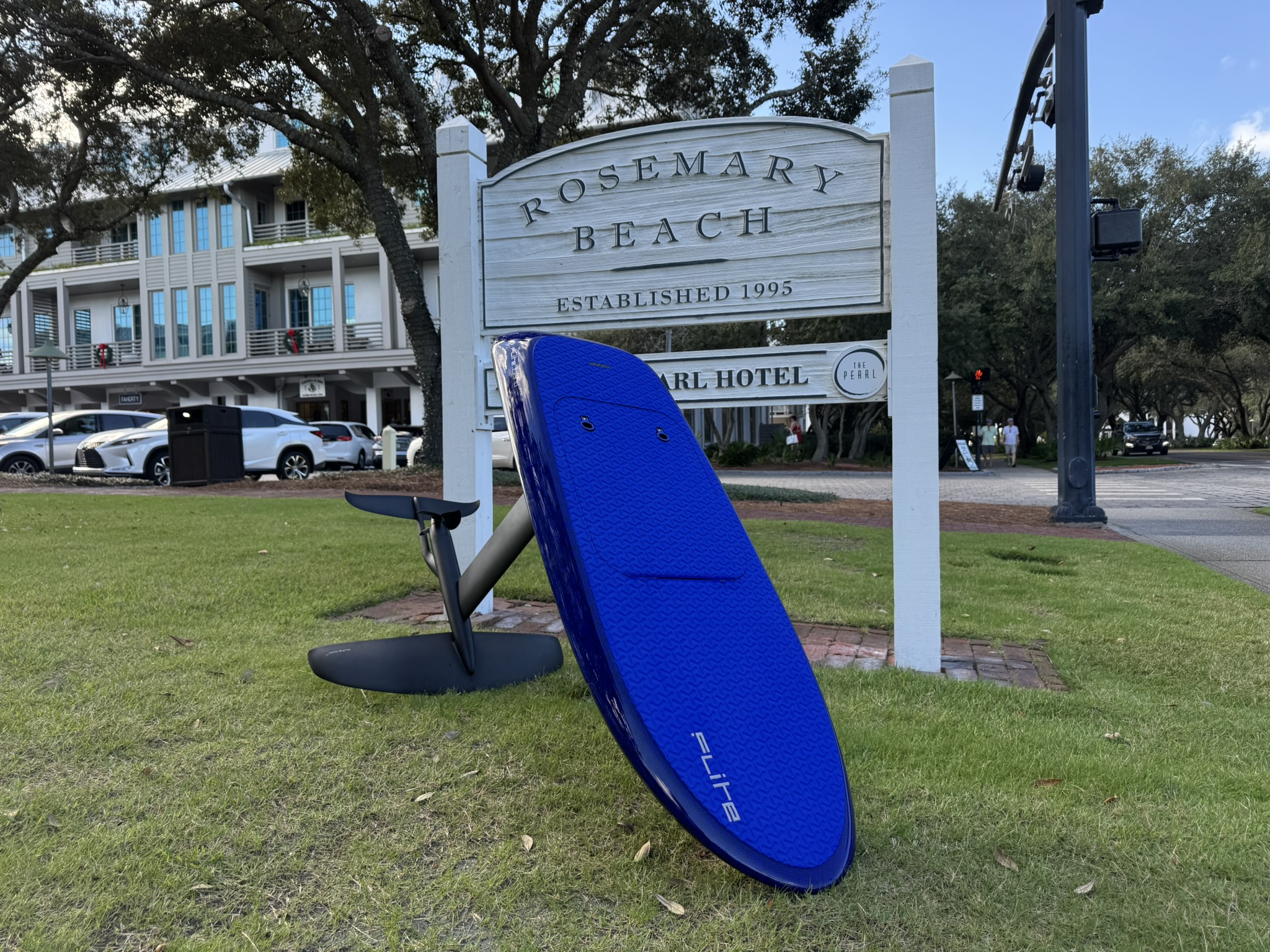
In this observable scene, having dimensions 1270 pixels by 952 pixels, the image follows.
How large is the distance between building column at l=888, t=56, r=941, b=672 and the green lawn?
1.58 ft

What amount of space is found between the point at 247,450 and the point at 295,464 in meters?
1.05

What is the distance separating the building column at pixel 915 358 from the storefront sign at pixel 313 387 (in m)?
30.7

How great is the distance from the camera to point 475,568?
9.70 ft

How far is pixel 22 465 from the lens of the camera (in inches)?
661

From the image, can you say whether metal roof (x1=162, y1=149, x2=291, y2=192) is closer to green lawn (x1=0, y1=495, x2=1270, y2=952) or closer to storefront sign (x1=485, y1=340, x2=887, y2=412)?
storefront sign (x1=485, y1=340, x2=887, y2=412)

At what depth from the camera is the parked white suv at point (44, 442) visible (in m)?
16.7

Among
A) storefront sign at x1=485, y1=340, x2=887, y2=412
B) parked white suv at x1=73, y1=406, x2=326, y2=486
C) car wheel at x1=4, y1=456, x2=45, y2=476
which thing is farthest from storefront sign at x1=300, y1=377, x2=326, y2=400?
storefront sign at x1=485, y1=340, x2=887, y2=412

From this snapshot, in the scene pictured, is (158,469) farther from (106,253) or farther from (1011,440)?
(1011,440)

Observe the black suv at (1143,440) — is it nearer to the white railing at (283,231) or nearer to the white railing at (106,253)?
the white railing at (283,231)

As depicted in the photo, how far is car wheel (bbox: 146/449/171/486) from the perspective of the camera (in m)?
15.6

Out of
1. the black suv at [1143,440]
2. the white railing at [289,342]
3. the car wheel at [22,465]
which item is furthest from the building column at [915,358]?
the black suv at [1143,440]

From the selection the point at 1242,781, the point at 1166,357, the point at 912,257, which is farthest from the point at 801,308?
the point at 1166,357

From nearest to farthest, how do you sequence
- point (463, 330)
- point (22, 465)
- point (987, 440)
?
1. point (463, 330)
2. point (22, 465)
3. point (987, 440)

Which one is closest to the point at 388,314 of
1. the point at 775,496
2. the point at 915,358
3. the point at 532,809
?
the point at 775,496
